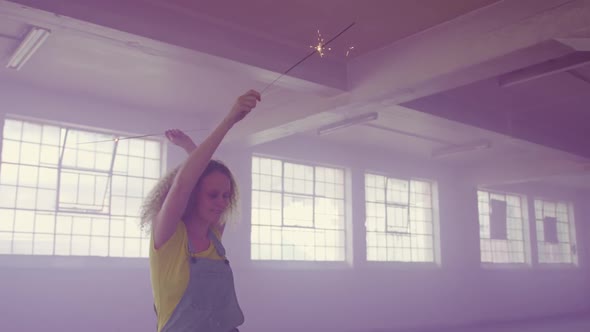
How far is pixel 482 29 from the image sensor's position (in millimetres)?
4730

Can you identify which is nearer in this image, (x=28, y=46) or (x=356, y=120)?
(x=28, y=46)

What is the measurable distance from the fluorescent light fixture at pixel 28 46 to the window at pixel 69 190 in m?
1.19

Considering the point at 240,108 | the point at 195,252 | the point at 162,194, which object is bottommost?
the point at 195,252

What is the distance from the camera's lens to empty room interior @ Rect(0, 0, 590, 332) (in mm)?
4617

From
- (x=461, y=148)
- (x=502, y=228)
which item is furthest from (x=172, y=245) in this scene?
(x=502, y=228)

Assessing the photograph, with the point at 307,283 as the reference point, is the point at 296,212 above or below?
above

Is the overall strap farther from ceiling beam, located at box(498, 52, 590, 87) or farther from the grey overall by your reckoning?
ceiling beam, located at box(498, 52, 590, 87)

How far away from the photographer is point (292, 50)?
17.9 feet

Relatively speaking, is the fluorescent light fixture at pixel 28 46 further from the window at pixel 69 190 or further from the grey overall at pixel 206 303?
the grey overall at pixel 206 303

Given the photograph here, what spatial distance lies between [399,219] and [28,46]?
7423 mm

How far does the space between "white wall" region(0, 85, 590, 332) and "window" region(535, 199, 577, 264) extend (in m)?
0.32

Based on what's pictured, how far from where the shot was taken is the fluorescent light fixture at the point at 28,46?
4809mm

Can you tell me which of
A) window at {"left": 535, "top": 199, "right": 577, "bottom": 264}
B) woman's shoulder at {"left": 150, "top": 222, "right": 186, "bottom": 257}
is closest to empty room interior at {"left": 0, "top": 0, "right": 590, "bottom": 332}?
woman's shoulder at {"left": 150, "top": 222, "right": 186, "bottom": 257}

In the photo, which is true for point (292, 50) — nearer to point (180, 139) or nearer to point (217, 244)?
point (180, 139)
